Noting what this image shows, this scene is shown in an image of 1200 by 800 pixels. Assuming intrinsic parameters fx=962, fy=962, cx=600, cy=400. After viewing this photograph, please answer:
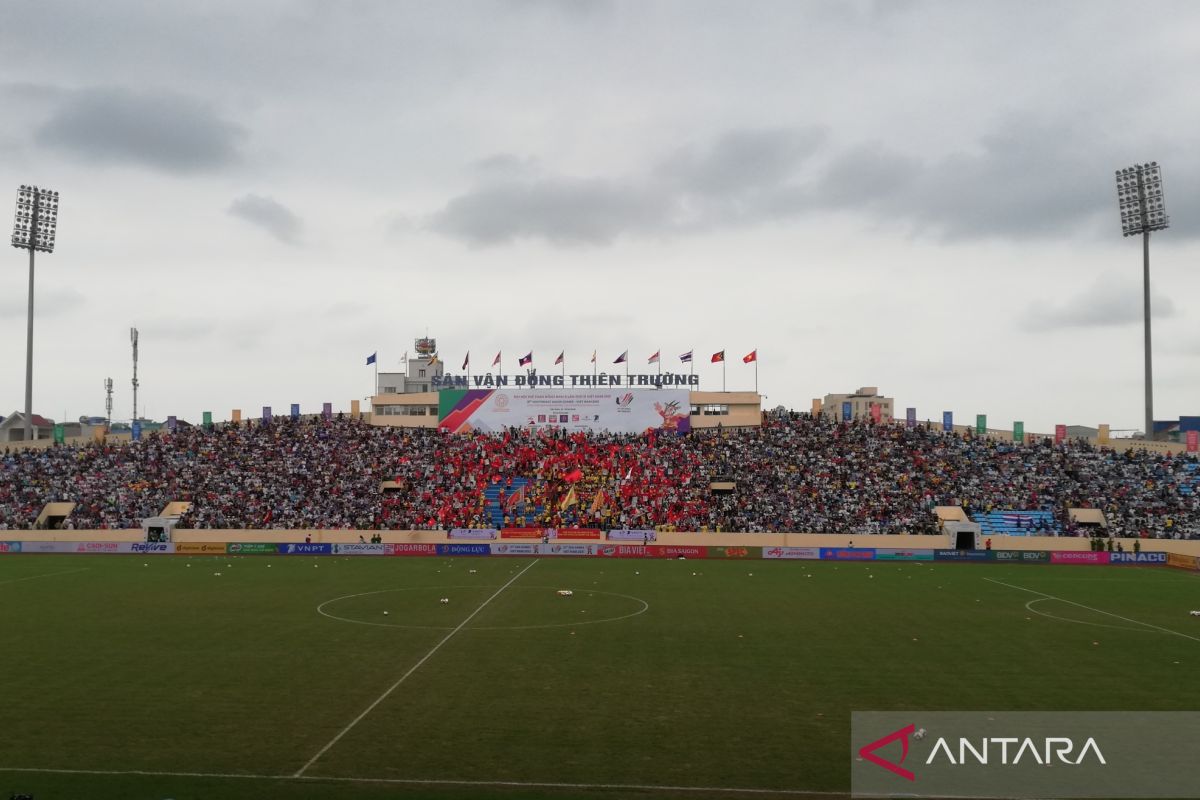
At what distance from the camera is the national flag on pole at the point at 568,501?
70.8 meters

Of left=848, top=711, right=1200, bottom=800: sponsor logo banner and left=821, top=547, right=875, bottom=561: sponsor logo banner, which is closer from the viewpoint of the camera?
left=848, top=711, right=1200, bottom=800: sponsor logo banner

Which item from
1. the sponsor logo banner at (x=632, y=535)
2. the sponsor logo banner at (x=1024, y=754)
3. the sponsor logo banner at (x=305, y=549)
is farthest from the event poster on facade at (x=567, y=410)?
the sponsor logo banner at (x=1024, y=754)

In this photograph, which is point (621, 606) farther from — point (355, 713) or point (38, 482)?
point (38, 482)

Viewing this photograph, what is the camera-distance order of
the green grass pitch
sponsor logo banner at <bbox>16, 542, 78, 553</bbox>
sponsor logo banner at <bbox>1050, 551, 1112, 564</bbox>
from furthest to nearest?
sponsor logo banner at <bbox>16, 542, 78, 553</bbox> → sponsor logo banner at <bbox>1050, 551, 1112, 564</bbox> → the green grass pitch

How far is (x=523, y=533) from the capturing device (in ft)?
213

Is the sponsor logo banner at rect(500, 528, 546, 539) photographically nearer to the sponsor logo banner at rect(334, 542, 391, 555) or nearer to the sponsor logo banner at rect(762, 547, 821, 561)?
the sponsor logo banner at rect(334, 542, 391, 555)

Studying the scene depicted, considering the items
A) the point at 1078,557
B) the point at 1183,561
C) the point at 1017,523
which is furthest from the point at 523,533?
the point at 1183,561

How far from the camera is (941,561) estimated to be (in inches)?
2320

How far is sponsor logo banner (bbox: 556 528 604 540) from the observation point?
210 ft

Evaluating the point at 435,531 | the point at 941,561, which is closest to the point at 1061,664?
the point at 941,561

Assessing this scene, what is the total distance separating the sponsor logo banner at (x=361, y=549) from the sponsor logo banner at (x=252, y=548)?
174 inches

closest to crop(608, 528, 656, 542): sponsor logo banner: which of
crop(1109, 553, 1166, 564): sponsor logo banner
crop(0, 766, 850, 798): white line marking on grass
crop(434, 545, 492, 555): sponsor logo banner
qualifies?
crop(434, 545, 492, 555): sponsor logo banner

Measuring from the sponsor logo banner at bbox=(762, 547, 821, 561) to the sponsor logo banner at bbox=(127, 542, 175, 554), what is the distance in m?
38.6

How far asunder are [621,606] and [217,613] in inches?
548
